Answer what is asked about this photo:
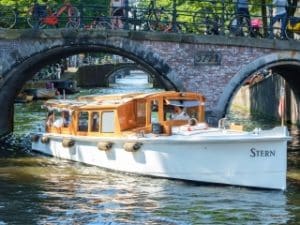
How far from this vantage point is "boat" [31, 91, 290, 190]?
619 inches

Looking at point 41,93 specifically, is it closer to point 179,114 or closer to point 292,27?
point 292,27

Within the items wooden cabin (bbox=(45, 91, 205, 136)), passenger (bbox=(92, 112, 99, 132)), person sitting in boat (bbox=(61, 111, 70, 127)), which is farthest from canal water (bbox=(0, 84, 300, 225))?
person sitting in boat (bbox=(61, 111, 70, 127))

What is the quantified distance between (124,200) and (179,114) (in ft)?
11.6

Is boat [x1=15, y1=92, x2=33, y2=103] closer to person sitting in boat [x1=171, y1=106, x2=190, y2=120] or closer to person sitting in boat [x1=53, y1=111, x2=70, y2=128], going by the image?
person sitting in boat [x1=53, y1=111, x2=70, y2=128]

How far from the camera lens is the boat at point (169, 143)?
15.7 m

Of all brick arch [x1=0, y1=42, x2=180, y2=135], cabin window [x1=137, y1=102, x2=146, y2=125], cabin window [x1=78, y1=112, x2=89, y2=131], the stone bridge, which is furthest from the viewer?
brick arch [x1=0, y1=42, x2=180, y2=135]

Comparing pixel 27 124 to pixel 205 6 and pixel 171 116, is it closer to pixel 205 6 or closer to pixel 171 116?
pixel 205 6

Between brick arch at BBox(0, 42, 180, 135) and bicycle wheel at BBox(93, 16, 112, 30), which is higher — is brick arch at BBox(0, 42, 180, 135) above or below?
below

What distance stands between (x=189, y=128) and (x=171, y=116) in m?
1.05

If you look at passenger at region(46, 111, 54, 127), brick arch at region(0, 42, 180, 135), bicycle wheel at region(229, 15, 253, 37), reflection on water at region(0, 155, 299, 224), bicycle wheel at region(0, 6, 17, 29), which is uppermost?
bicycle wheel at region(0, 6, 17, 29)

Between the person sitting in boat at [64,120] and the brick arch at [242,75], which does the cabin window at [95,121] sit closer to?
the person sitting in boat at [64,120]

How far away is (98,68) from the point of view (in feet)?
230

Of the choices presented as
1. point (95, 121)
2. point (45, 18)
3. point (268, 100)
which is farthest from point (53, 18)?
point (268, 100)

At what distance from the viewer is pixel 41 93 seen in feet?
155
